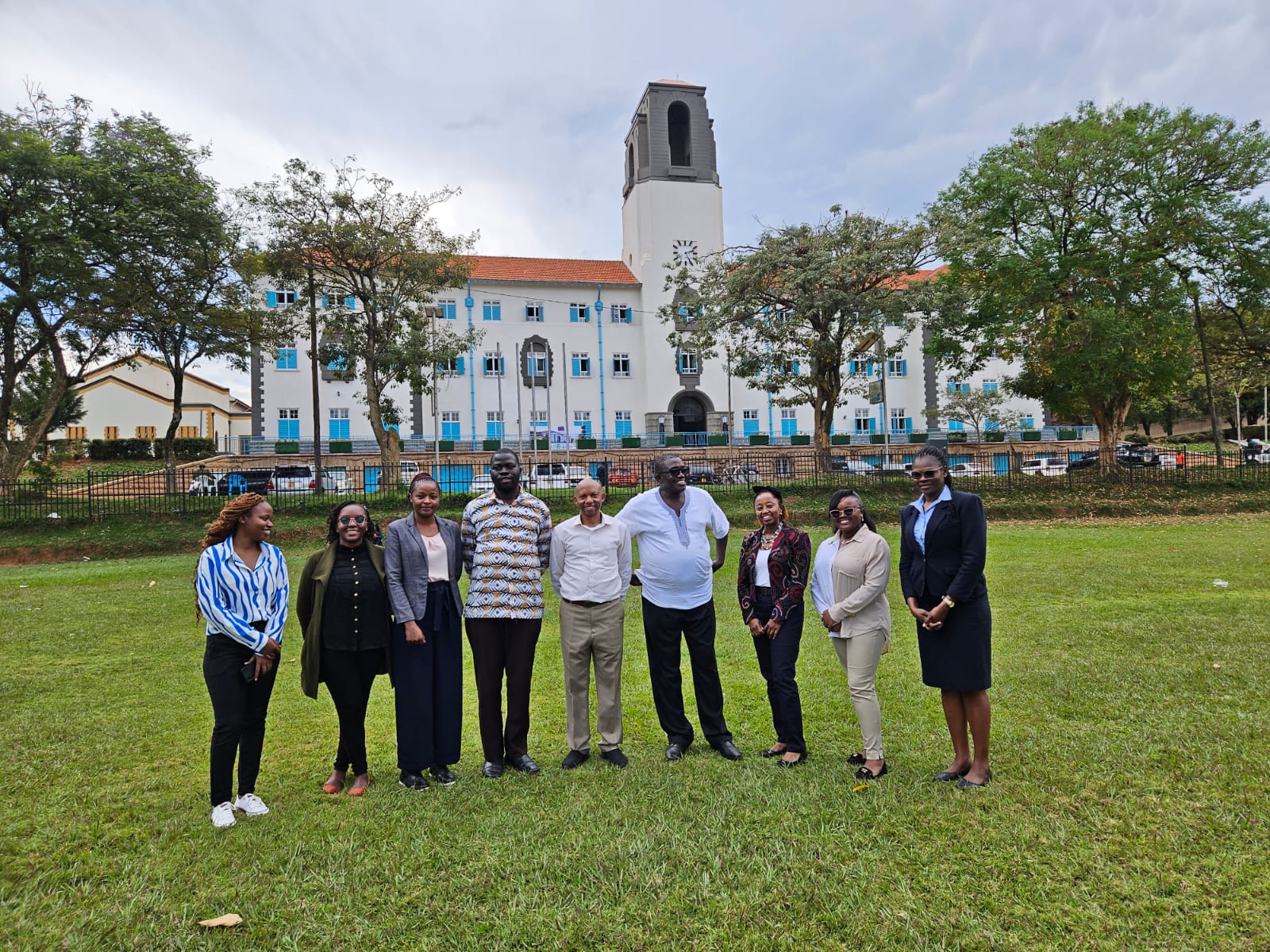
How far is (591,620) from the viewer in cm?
500

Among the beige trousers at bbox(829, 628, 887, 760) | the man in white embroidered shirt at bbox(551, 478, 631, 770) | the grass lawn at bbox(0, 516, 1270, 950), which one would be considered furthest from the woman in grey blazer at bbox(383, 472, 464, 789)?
the beige trousers at bbox(829, 628, 887, 760)

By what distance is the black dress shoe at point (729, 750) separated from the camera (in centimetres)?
498

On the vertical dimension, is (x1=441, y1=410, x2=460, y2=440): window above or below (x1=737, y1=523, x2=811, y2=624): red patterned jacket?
above

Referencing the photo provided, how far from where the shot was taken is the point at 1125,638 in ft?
25.8

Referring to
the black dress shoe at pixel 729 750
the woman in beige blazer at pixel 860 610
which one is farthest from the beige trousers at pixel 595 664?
the woman in beige blazer at pixel 860 610

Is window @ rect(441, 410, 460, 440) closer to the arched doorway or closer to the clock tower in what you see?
the clock tower

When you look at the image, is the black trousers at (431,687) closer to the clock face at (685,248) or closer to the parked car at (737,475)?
the parked car at (737,475)

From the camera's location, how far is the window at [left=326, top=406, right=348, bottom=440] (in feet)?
145

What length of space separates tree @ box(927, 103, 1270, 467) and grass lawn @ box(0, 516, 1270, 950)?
68.4 ft

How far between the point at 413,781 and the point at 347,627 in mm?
1006

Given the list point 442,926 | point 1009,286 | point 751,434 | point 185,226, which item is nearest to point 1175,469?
point 1009,286

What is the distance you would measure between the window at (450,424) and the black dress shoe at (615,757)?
4274 centimetres

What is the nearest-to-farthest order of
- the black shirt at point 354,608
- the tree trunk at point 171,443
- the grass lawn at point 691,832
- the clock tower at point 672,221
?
the grass lawn at point 691,832, the black shirt at point 354,608, the tree trunk at point 171,443, the clock tower at point 672,221

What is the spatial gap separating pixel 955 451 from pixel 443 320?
31.7 m
